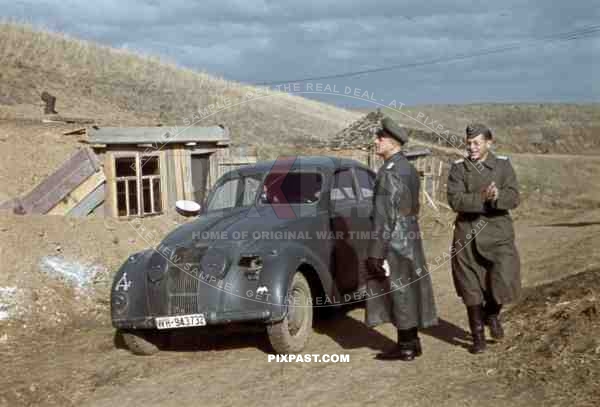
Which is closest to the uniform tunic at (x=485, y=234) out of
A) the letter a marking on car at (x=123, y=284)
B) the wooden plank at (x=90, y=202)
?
the letter a marking on car at (x=123, y=284)

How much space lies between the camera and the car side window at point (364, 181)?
7746 millimetres

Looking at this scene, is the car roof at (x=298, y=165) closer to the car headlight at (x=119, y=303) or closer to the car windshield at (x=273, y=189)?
the car windshield at (x=273, y=189)

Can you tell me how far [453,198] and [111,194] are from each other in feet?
28.9

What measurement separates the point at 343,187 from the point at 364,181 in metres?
0.56

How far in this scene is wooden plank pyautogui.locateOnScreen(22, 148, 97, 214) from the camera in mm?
11508

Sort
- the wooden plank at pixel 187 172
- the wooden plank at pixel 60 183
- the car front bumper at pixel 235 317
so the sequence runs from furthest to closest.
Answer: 1. the wooden plank at pixel 187 172
2. the wooden plank at pixel 60 183
3. the car front bumper at pixel 235 317

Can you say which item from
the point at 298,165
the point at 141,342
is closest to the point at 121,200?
the point at 298,165

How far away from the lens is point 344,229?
7215 millimetres

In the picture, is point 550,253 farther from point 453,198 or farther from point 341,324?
point 453,198

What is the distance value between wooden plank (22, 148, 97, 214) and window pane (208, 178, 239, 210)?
5.64 meters

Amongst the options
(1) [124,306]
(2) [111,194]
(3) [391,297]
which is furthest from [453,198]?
(2) [111,194]

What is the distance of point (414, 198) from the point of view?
17.5ft

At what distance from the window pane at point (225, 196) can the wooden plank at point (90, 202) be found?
591cm

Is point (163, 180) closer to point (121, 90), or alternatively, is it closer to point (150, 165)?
point (150, 165)
